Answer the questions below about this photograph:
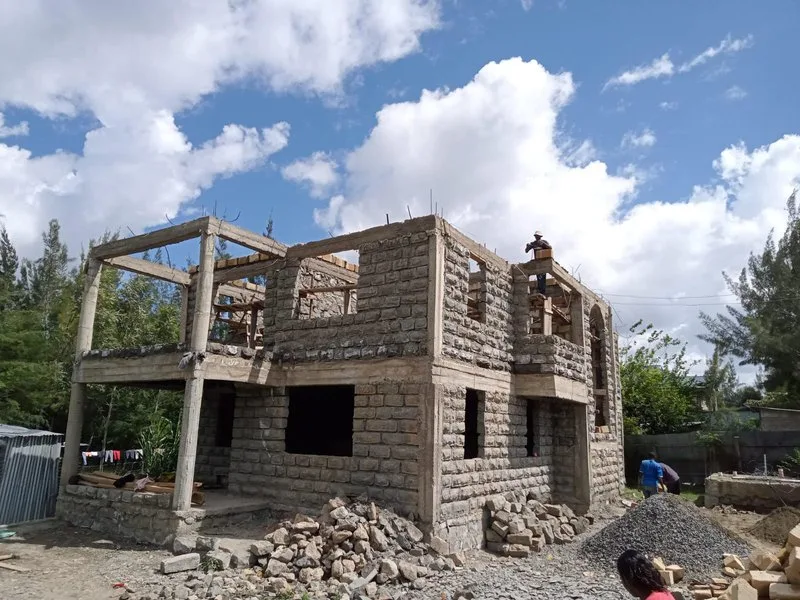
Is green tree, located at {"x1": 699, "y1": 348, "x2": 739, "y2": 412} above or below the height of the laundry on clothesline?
above

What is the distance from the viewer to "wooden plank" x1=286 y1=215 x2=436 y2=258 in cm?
1109

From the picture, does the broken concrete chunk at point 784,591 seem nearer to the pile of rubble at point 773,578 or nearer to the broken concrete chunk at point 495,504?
the pile of rubble at point 773,578

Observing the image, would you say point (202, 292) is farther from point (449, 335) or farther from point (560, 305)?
point (560, 305)

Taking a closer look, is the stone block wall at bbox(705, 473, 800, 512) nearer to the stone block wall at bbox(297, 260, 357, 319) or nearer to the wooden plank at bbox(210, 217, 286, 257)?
the stone block wall at bbox(297, 260, 357, 319)

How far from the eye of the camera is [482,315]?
12.5 metres

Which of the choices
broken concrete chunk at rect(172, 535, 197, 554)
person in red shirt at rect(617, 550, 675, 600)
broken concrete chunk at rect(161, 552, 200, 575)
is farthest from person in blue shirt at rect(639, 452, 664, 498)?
person in red shirt at rect(617, 550, 675, 600)

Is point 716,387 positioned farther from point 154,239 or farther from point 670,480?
point 154,239

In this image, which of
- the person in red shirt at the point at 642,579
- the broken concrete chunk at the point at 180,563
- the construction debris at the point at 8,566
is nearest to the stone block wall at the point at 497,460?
the broken concrete chunk at the point at 180,563

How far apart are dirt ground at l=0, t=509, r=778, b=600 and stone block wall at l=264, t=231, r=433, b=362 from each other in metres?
3.77

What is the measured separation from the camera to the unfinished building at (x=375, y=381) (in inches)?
413

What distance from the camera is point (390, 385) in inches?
424

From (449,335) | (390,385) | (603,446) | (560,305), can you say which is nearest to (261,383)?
(390,385)

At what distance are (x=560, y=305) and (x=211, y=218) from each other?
9469 mm

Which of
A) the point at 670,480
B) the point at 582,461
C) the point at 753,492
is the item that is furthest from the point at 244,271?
the point at 753,492
